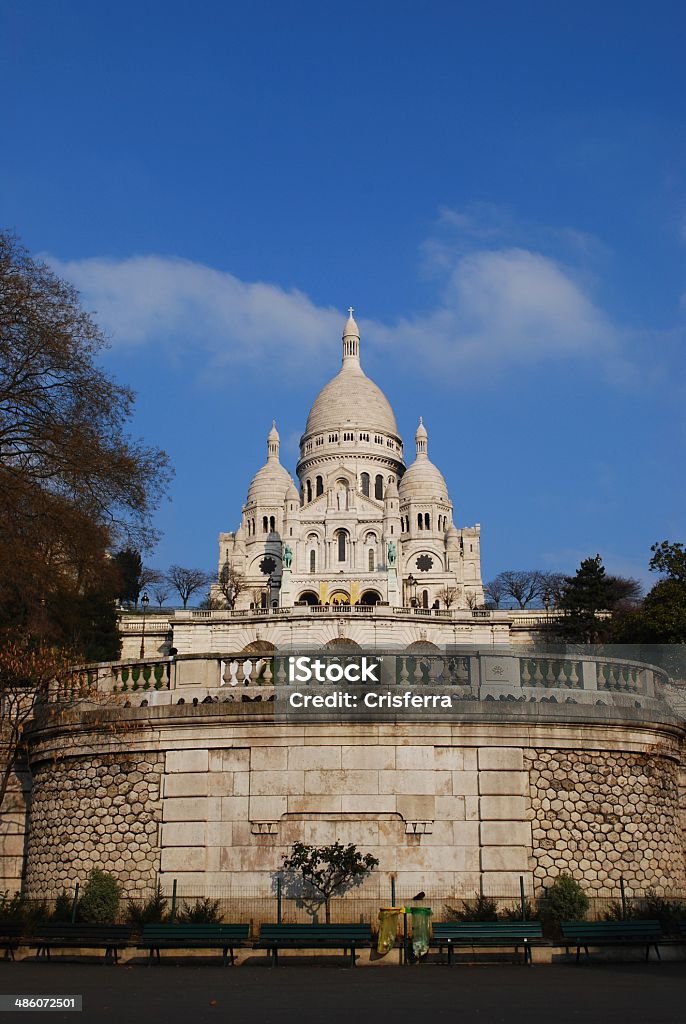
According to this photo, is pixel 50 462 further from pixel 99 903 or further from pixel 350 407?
pixel 350 407

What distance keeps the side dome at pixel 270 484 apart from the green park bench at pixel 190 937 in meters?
129

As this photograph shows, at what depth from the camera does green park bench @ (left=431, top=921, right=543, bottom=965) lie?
18.9m

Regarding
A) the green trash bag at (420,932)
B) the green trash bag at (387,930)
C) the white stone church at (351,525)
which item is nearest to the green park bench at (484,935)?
the green trash bag at (420,932)

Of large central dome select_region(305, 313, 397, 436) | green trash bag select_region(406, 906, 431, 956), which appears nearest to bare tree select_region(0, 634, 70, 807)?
green trash bag select_region(406, 906, 431, 956)

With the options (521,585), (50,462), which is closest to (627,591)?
(521,585)

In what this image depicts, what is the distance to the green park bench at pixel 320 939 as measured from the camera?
61.2 feet

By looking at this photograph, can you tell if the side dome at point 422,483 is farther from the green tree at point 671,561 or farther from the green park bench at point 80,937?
the green park bench at point 80,937

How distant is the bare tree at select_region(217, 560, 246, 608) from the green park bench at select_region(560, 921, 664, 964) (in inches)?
3711

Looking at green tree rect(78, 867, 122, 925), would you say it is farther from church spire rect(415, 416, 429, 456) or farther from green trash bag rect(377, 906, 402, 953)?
church spire rect(415, 416, 429, 456)

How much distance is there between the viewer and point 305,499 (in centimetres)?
15300

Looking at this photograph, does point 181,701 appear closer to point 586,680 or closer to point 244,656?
point 244,656

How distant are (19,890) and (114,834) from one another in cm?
310

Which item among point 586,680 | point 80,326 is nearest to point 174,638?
point 80,326

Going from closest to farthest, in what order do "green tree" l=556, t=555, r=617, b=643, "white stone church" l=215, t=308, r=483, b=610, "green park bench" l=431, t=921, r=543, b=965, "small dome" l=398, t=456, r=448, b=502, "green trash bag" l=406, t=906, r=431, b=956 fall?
"green trash bag" l=406, t=906, r=431, b=956, "green park bench" l=431, t=921, r=543, b=965, "green tree" l=556, t=555, r=617, b=643, "white stone church" l=215, t=308, r=483, b=610, "small dome" l=398, t=456, r=448, b=502
